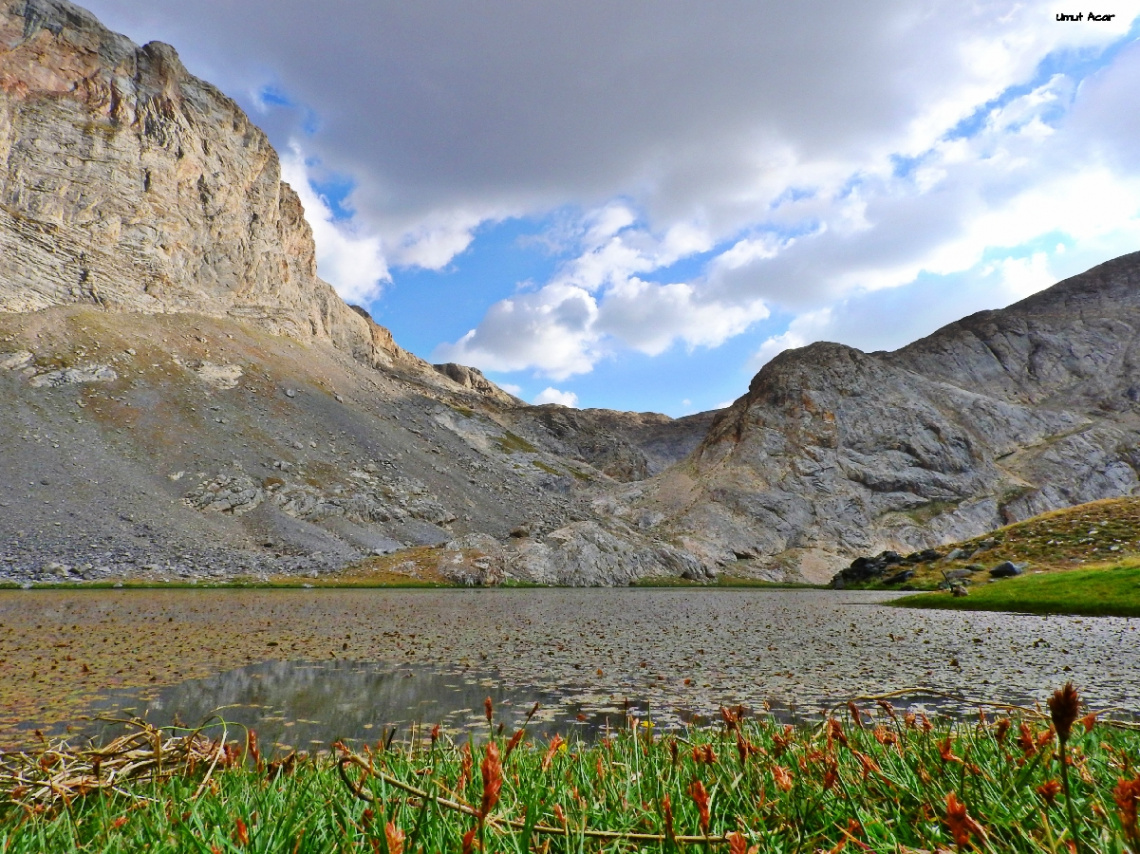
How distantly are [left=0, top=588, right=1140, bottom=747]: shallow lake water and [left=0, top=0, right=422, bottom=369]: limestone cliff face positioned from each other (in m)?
79.5

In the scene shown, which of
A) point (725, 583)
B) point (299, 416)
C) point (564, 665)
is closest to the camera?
point (564, 665)

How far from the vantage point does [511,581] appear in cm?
6700

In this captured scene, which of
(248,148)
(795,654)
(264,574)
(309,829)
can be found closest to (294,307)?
(248,148)

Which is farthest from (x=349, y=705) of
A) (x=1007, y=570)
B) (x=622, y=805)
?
(x=1007, y=570)

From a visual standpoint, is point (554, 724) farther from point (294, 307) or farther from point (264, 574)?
point (294, 307)

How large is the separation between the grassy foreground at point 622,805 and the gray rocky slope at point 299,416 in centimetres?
5816

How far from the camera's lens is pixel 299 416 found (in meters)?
88.1

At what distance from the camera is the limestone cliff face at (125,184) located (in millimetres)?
83625

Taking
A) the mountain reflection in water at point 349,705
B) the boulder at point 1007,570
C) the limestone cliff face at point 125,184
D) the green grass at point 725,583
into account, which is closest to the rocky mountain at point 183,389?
the limestone cliff face at point 125,184

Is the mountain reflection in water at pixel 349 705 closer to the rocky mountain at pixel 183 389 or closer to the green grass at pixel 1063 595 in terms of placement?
the green grass at pixel 1063 595

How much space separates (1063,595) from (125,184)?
398ft

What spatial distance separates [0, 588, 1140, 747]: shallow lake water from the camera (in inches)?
415

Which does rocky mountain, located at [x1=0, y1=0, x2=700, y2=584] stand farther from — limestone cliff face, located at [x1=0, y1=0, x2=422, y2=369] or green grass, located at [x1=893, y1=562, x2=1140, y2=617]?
green grass, located at [x1=893, y1=562, x2=1140, y2=617]

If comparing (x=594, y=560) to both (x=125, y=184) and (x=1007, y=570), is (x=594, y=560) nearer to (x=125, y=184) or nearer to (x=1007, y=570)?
(x=1007, y=570)
